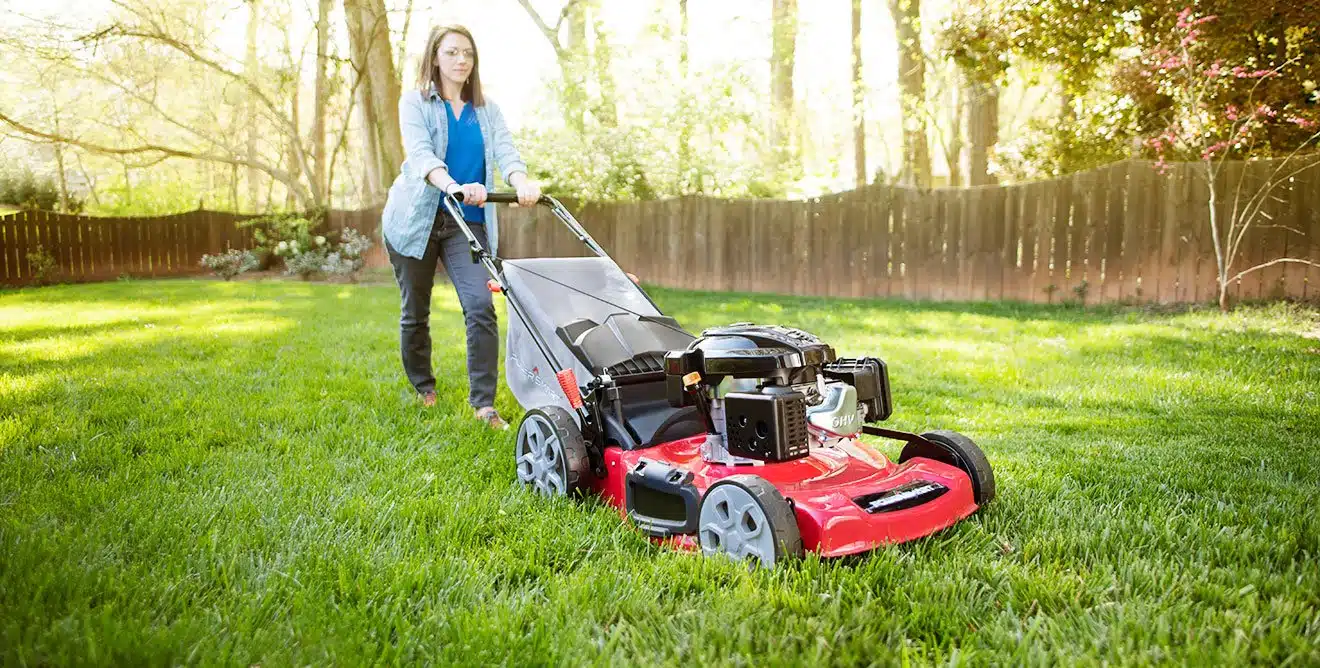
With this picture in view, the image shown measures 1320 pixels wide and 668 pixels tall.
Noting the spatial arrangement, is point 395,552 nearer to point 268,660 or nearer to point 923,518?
point 268,660

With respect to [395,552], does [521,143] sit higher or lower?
higher

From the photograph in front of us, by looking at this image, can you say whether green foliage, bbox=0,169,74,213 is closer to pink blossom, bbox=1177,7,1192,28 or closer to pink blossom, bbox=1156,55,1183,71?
pink blossom, bbox=1156,55,1183,71

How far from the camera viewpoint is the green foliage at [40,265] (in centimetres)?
1358

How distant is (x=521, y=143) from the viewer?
14344mm

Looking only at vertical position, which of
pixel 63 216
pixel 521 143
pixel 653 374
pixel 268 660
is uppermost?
pixel 521 143

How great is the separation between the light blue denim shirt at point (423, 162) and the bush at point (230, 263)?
507 inches

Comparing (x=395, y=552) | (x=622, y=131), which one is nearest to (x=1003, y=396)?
(x=395, y=552)

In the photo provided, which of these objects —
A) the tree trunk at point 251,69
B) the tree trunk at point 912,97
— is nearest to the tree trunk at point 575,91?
the tree trunk at point 912,97

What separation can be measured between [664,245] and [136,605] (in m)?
11.0

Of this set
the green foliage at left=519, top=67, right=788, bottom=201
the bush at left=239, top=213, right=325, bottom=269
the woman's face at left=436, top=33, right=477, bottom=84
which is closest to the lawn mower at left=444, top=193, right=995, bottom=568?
the woman's face at left=436, top=33, right=477, bottom=84

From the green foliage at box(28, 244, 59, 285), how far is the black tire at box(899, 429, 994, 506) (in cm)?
1468

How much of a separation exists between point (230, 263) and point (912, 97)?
11.6 metres

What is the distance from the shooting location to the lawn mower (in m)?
2.43

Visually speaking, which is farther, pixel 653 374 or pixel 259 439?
pixel 259 439
